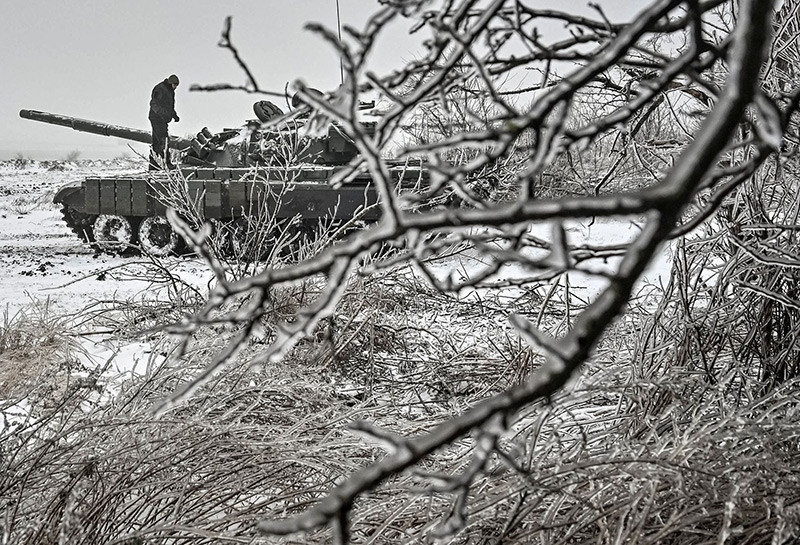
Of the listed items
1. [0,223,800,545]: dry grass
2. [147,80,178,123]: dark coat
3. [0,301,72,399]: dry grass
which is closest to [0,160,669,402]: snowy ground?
[0,301,72,399]: dry grass

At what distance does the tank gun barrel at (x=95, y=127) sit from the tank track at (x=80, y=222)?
1395 millimetres

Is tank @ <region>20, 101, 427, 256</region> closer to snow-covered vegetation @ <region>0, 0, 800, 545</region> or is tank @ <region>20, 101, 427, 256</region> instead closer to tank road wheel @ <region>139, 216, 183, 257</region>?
tank road wheel @ <region>139, 216, 183, 257</region>

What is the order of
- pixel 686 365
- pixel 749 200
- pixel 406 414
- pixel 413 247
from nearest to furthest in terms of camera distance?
pixel 413 247, pixel 749 200, pixel 686 365, pixel 406 414

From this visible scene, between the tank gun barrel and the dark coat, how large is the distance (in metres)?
0.39

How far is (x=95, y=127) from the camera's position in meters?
13.0

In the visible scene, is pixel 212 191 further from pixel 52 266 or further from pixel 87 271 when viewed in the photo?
pixel 87 271

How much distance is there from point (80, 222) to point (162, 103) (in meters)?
2.29

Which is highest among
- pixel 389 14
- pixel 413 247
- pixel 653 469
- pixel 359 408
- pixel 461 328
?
pixel 389 14

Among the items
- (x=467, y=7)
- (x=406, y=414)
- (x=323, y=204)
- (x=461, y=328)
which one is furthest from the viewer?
(x=323, y=204)

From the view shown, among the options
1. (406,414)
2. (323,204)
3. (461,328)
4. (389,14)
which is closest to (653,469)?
(389,14)

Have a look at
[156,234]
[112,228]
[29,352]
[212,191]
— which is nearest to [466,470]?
[29,352]

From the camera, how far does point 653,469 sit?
1.78 m

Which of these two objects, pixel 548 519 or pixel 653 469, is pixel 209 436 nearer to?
pixel 548 519

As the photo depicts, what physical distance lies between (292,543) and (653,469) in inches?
33.4
